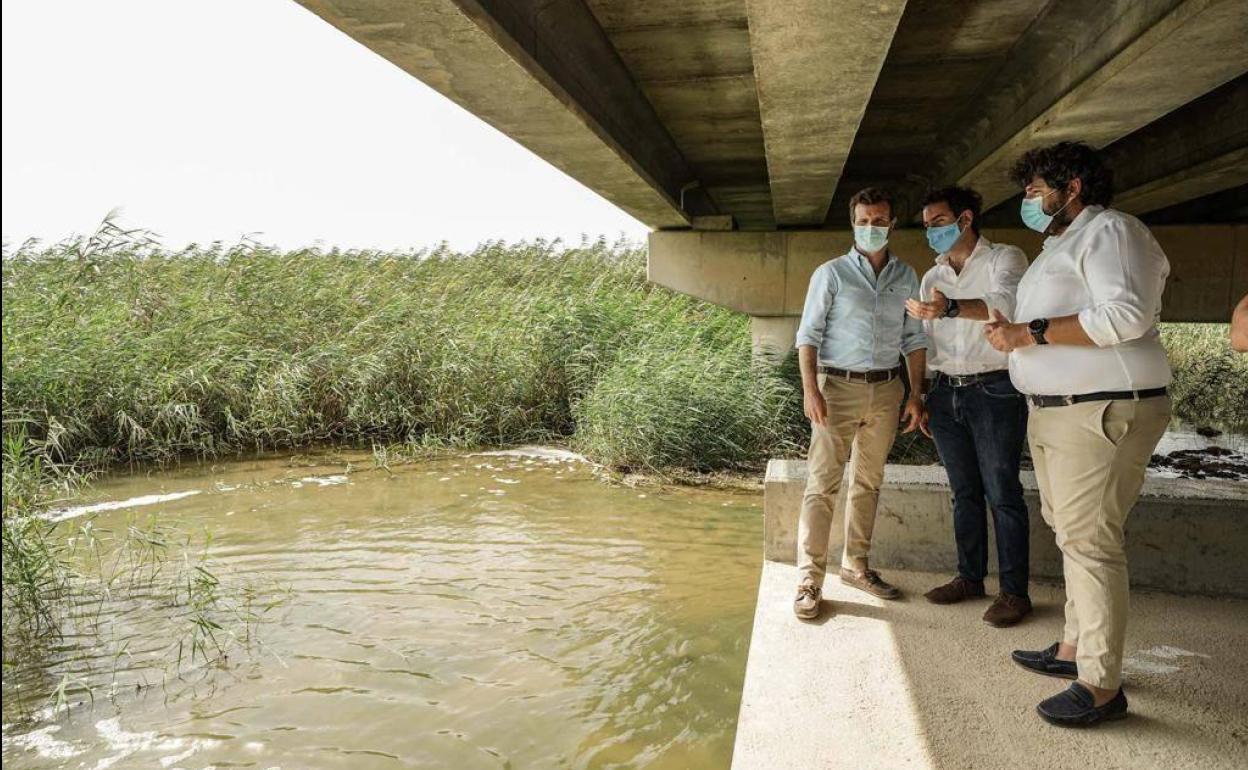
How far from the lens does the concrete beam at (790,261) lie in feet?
32.7

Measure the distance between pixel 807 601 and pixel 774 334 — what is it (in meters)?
8.25

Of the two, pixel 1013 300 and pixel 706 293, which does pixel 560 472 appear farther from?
pixel 1013 300

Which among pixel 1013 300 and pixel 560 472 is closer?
pixel 1013 300

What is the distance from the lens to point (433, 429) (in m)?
11.3

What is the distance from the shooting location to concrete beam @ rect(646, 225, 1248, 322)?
998cm

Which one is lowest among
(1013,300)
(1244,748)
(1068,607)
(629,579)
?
(629,579)

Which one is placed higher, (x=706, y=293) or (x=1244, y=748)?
(x=706, y=293)

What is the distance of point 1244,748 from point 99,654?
5.33 metres

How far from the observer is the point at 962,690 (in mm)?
3277

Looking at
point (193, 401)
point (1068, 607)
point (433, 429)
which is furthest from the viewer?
point (433, 429)

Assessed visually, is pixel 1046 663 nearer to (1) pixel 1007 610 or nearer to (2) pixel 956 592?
(1) pixel 1007 610

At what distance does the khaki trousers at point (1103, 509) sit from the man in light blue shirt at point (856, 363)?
1.31 meters

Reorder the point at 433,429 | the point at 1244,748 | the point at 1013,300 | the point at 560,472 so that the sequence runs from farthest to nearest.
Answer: the point at 433,429 → the point at 560,472 → the point at 1013,300 → the point at 1244,748

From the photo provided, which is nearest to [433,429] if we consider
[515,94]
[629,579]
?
[629,579]
